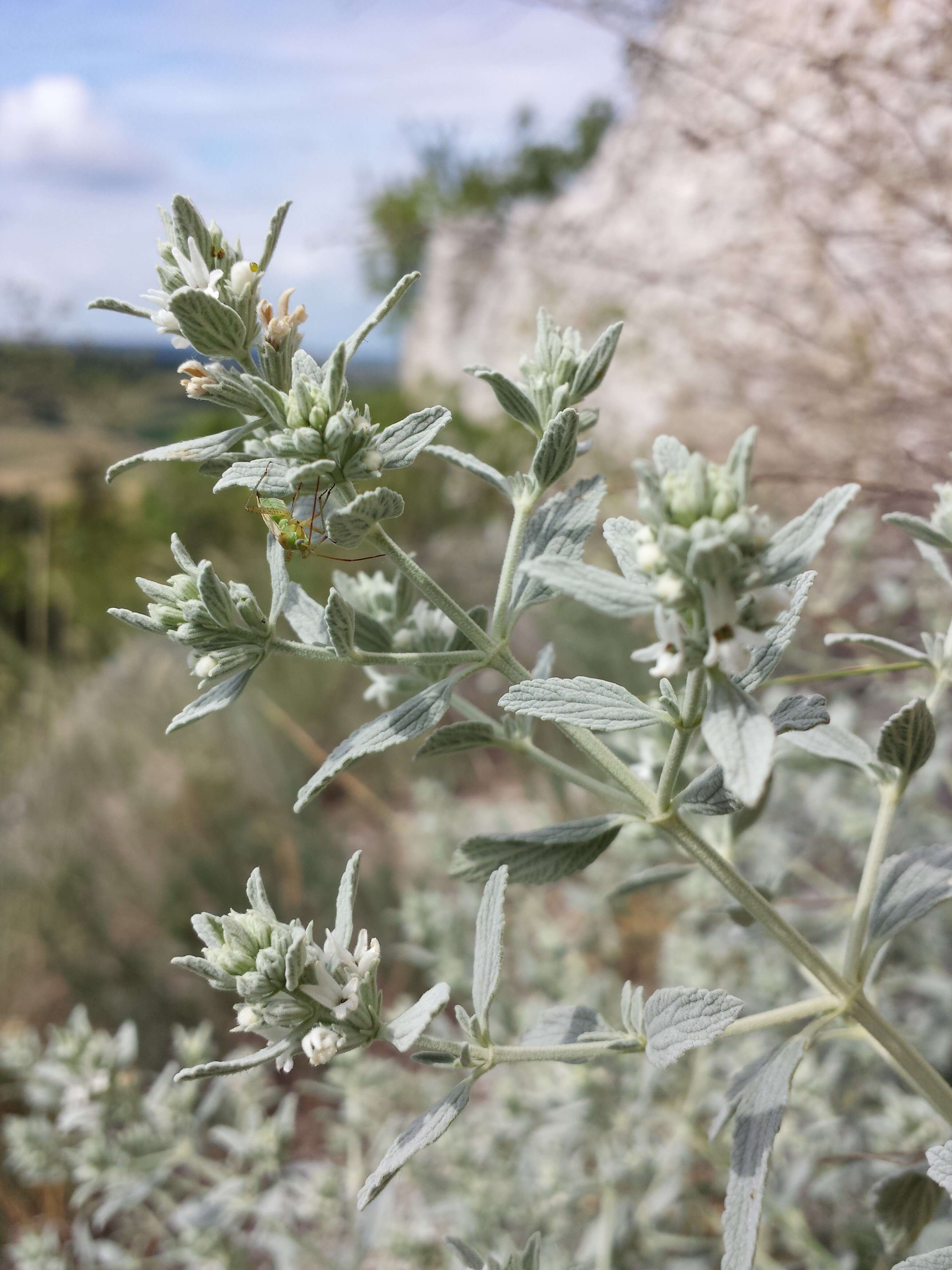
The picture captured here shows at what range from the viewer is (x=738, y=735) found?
526mm

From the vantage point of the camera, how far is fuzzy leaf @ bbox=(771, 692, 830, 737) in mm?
646

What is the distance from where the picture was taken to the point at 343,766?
2.18ft

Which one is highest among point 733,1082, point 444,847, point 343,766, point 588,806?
point 343,766

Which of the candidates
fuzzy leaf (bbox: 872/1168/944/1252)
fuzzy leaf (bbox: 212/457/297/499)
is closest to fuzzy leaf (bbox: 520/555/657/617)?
fuzzy leaf (bbox: 212/457/297/499)

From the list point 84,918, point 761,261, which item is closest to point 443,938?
point 84,918

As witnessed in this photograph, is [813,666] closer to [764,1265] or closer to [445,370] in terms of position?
[764,1265]

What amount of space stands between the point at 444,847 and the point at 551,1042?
5.86ft

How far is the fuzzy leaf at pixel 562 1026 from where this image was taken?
80 cm

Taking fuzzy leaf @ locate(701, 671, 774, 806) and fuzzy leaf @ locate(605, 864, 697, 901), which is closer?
fuzzy leaf @ locate(701, 671, 774, 806)

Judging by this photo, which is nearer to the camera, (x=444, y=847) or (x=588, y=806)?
(x=444, y=847)

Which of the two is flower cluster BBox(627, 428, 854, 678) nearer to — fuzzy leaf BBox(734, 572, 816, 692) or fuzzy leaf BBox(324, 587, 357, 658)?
fuzzy leaf BBox(734, 572, 816, 692)

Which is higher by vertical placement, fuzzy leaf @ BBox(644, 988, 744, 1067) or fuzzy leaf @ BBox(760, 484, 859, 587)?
fuzzy leaf @ BBox(760, 484, 859, 587)

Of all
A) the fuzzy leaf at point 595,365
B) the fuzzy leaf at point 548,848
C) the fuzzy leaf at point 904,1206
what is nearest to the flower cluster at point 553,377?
the fuzzy leaf at point 595,365

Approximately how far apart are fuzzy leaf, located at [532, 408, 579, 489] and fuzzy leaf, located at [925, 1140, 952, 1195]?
0.59 metres
